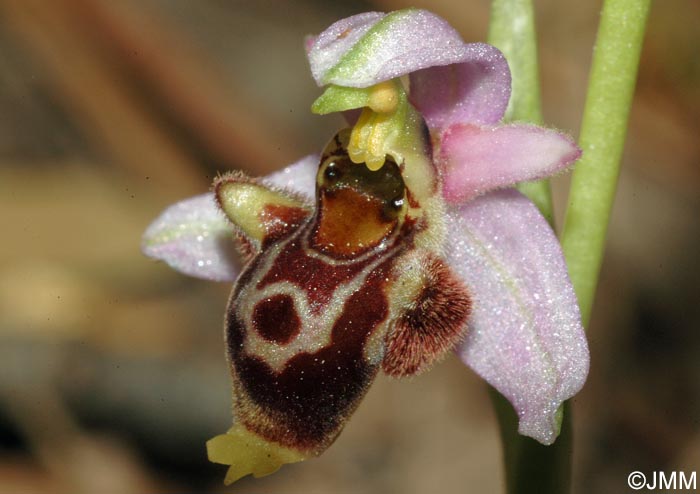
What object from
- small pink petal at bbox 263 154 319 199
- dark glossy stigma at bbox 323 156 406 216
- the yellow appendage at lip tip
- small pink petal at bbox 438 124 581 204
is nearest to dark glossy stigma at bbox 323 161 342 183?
dark glossy stigma at bbox 323 156 406 216

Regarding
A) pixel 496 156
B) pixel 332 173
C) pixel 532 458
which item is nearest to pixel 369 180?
pixel 332 173

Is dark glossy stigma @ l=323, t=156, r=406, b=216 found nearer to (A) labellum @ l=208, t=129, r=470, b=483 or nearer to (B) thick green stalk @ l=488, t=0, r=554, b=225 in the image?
(A) labellum @ l=208, t=129, r=470, b=483

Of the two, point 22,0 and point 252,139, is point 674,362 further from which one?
point 22,0

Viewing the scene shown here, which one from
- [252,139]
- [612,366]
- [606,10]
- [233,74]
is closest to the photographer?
[606,10]

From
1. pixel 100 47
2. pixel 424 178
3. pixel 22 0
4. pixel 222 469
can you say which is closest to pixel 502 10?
pixel 424 178

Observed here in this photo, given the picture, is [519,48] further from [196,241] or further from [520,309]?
[196,241]

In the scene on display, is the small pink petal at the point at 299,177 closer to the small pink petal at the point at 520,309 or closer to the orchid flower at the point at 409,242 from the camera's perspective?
the orchid flower at the point at 409,242
